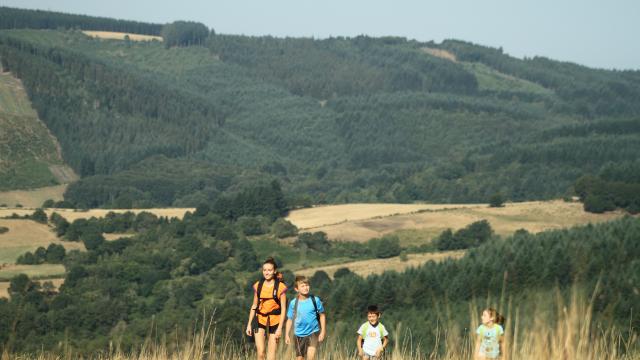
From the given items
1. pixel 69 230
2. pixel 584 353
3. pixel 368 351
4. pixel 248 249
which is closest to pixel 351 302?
pixel 248 249

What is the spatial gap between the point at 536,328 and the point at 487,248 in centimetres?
14651

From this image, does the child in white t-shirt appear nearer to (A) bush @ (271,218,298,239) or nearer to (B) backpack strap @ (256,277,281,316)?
(B) backpack strap @ (256,277,281,316)

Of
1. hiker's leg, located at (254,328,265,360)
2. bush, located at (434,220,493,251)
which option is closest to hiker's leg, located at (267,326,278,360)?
hiker's leg, located at (254,328,265,360)

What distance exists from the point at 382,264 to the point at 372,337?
144557mm

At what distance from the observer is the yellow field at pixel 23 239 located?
175 m

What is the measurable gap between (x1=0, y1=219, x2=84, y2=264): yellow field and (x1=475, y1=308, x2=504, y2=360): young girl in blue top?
523 ft

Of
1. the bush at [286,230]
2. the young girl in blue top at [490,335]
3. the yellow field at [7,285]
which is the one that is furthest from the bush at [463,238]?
the young girl in blue top at [490,335]

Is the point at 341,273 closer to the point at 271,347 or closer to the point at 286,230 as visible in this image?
the point at 286,230

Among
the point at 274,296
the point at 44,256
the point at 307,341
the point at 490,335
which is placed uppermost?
the point at 490,335

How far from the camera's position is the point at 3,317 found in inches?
4026

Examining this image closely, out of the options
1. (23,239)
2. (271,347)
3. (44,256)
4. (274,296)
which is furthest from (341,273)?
(271,347)

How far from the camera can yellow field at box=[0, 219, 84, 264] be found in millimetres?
175250

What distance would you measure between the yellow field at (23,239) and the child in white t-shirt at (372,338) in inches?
6075

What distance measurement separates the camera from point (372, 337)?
21000 millimetres
